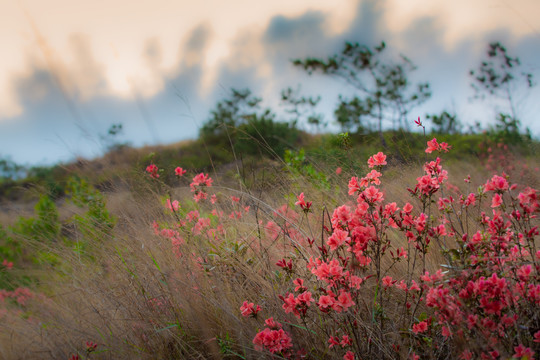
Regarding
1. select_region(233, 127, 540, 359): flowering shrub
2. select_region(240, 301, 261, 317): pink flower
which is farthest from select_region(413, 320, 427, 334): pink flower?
select_region(240, 301, 261, 317): pink flower

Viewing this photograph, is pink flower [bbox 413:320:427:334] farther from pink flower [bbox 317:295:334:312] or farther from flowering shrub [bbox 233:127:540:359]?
pink flower [bbox 317:295:334:312]

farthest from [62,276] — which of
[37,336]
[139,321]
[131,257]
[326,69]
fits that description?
[326,69]

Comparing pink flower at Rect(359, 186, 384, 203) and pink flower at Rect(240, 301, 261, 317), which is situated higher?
pink flower at Rect(359, 186, 384, 203)

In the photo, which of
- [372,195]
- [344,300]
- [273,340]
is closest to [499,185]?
[372,195]

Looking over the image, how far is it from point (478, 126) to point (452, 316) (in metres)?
A: 14.5

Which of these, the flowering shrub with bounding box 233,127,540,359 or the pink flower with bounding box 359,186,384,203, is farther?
the pink flower with bounding box 359,186,384,203

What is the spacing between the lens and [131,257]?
83.2 inches

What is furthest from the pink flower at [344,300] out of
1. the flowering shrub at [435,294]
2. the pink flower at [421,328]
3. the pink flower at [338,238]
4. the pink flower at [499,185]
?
A: the pink flower at [499,185]

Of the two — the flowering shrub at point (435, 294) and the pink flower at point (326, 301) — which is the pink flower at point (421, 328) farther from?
the pink flower at point (326, 301)

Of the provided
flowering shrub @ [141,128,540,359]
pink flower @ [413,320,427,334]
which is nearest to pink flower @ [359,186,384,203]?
flowering shrub @ [141,128,540,359]

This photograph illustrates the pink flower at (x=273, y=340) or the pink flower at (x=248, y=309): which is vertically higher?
the pink flower at (x=248, y=309)

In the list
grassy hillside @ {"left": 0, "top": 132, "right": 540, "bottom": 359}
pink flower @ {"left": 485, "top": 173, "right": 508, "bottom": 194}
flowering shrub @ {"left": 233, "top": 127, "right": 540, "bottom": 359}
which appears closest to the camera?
flowering shrub @ {"left": 233, "top": 127, "right": 540, "bottom": 359}

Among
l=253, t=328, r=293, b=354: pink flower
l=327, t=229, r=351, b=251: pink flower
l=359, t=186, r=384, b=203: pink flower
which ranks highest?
→ l=359, t=186, r=384, b=203: pink flower

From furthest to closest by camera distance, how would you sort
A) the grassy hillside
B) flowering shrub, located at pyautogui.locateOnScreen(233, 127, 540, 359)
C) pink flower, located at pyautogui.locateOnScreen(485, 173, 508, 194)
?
pink flower, located at pyautogui.locateOnScreen(485, 173, 508, 194) → the grassy hillside → flowering shrub, located at pyautogui.locateOnScreen(233, 127, 540, 359)
